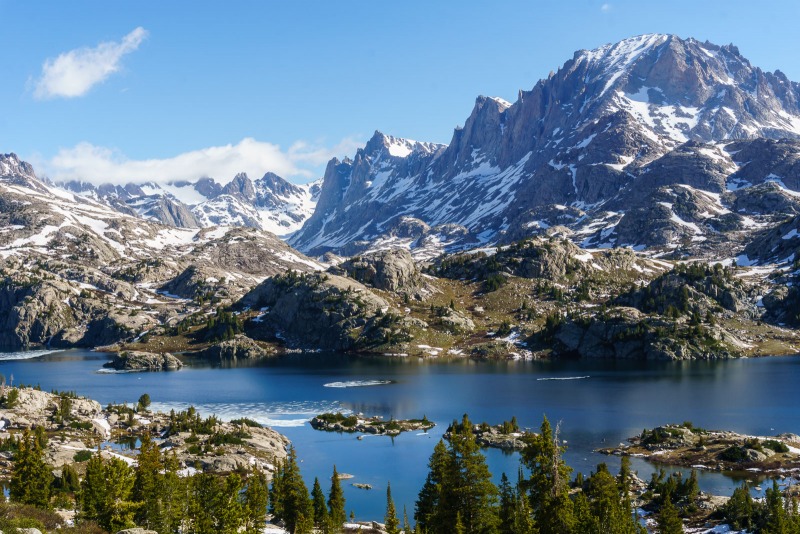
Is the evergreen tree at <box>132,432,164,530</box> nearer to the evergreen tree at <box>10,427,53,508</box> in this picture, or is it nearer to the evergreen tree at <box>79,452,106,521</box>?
→ the evergreen tree at <box>79,452,106,521</box>

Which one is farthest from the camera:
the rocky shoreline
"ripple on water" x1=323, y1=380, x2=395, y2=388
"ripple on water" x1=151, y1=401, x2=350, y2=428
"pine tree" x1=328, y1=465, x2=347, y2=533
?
"ripple on water" x1=323, y1=380, x2=395, y2=388

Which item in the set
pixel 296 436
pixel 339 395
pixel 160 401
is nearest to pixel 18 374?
pixel 160 401

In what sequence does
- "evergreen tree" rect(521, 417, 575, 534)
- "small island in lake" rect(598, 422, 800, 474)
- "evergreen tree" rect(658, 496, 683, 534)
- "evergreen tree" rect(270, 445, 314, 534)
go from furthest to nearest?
"small island in lake" rect(598, 422, 800, 474) < "evergreen tree" rect(270, 445, 314, 534) < "evergreen tree" rect(658, 496, 683, 534) < "evergreen tree" rect(521, 417, 575, 534)

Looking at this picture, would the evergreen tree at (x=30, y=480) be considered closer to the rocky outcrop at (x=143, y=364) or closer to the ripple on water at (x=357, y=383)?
the ripple on water at (x=357, y=383)

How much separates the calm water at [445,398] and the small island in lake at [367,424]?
10.6 feet

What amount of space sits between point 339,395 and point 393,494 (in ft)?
221

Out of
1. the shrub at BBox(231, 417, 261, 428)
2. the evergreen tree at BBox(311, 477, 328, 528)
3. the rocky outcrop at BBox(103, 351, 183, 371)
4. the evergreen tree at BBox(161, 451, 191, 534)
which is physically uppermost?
the rocky outcrop at BBox(103, 351, 183, 371)

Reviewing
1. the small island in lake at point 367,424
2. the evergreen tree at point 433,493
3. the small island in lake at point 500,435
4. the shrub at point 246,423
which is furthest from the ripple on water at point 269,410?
the evergreen tree at point 433,493

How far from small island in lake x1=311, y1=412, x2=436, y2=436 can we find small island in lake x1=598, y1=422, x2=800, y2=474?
99.3 feet

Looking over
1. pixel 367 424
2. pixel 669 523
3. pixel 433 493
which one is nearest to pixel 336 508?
pixel 433 493

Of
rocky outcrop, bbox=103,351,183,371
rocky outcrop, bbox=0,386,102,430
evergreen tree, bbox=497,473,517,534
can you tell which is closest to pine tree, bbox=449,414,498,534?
evergreen tree, bbox=497,473,517,534

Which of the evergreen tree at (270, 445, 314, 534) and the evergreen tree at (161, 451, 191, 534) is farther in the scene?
the evergreen tree at (270, 445, 314, 534)

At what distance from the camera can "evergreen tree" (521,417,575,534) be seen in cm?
4216

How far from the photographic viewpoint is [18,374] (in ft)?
589
